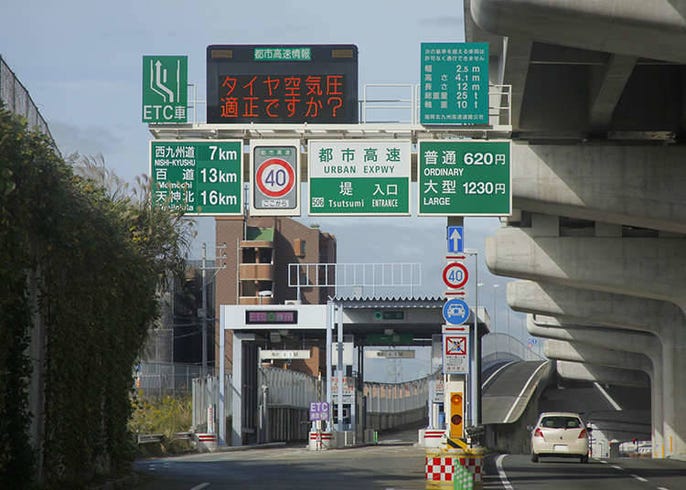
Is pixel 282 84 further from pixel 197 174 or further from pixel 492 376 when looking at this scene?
pixel 492 376

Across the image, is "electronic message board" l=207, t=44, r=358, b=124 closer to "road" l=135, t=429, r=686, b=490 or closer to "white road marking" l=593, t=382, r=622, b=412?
"road" l=135, t=429, r=686, b=490

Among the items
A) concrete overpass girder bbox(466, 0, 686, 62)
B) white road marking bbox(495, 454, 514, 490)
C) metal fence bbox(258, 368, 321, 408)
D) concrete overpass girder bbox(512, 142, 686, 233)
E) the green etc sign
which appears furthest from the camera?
metal fence bbox(258, 368, 321, 408)

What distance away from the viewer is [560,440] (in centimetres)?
3859

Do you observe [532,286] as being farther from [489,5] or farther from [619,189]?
[489,5]

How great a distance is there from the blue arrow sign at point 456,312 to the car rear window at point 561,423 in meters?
15.9

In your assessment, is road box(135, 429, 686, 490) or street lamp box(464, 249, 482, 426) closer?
road box(135, 429, 686, 490)

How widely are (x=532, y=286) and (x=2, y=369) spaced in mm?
42726

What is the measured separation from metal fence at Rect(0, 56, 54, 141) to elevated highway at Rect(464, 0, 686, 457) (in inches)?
251

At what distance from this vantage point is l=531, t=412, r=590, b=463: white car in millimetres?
38469

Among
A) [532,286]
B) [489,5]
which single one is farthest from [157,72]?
[532,286]

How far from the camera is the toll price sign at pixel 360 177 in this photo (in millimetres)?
29750

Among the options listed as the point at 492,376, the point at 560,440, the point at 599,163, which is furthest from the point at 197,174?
the point at 492,376

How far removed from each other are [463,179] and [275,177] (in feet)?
14.0

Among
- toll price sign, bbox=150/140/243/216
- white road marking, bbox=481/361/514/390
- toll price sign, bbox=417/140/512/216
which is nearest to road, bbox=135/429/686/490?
toll price sign, bbox=417/140/512/216
